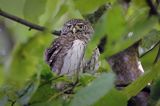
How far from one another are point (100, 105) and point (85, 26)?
239 cm

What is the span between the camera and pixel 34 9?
1.93ft

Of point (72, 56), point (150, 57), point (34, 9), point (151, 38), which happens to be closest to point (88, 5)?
point (34, 9)

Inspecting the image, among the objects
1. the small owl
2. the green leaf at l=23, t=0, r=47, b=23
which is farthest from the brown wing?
the green leaf at l=23, t=0, r=47, b=23

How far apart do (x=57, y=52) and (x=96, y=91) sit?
2014 mm

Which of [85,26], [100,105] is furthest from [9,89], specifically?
[85,26]

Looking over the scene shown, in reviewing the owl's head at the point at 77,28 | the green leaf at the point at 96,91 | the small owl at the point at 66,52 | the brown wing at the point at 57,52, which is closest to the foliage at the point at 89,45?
the green leaf at the point at 96,91

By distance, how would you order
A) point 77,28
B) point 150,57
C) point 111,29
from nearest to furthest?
point 111,29 → point 150,57 → point 77,28

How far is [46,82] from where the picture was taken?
78 cm

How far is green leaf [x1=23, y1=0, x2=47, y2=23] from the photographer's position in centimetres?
57

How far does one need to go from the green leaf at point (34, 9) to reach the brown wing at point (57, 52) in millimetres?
1705

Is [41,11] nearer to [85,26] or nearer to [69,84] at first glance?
[69,84]

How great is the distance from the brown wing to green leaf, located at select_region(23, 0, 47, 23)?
1.71 m

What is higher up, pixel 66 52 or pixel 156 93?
pixel 66 52

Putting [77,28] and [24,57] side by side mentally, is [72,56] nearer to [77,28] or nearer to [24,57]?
[77,28]
